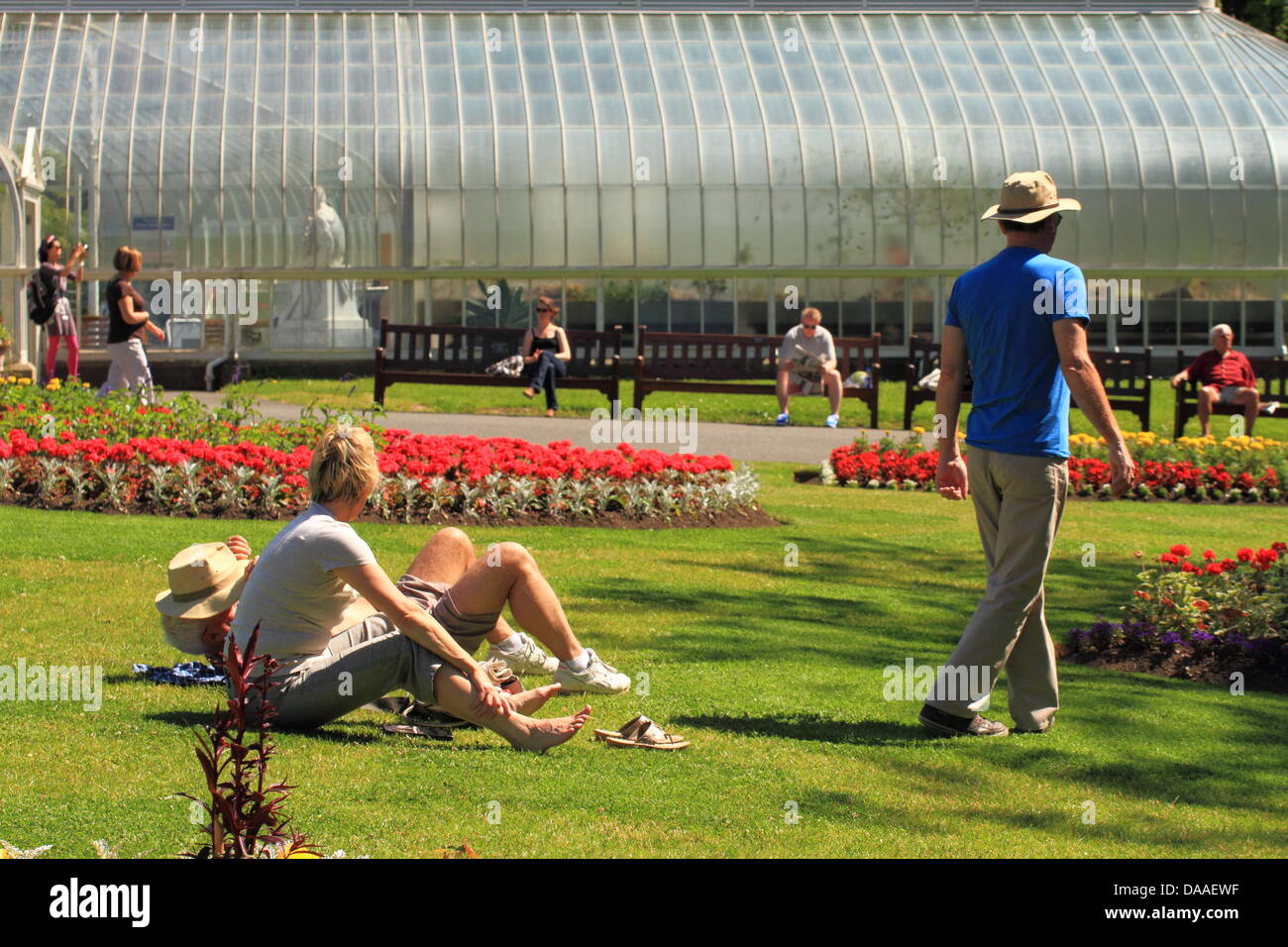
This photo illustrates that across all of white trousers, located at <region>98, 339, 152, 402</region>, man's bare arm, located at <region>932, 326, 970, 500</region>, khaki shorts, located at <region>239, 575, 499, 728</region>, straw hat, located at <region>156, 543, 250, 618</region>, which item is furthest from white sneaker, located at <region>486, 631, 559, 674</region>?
white trousers, located at <region>98, 339, 152, 402</region>

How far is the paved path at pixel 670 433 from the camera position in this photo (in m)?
15.0

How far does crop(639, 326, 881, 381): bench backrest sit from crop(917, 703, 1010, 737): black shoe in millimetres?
12786

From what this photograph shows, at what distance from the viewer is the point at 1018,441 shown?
18.6 ft

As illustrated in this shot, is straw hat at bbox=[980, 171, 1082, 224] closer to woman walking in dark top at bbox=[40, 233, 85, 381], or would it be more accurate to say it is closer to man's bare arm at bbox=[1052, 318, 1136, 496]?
man's bare arm at bbox=[1052, 318, 1136, 496]

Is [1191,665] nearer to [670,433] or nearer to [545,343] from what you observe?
[670,433]

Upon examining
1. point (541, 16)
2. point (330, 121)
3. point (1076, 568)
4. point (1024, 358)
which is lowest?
point (1076, 568)

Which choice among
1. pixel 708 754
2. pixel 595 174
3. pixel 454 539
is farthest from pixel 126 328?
pixel 595 174

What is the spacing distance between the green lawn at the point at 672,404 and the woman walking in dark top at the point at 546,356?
28cm

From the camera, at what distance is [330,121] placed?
24531mm

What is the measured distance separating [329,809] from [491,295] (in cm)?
2029

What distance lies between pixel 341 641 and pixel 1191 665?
3918 millimetres

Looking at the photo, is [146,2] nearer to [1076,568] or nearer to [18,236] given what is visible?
[18,236]

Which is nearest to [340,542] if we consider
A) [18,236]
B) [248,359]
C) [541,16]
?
[18,236]

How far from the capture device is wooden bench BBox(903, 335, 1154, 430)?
58.7 feet
